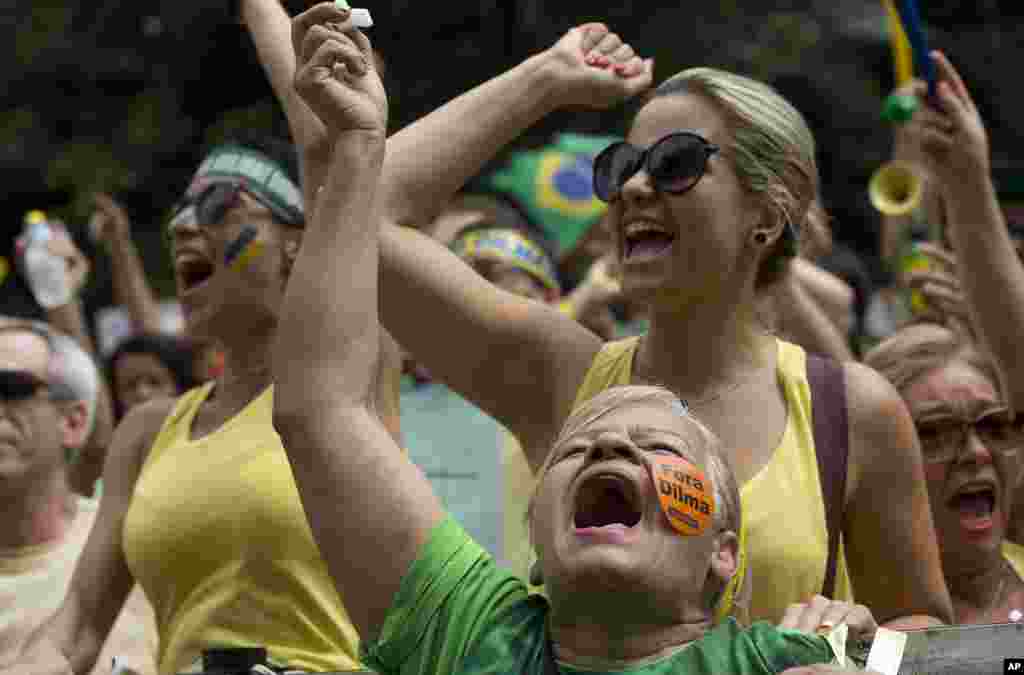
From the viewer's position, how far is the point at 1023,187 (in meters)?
11.1

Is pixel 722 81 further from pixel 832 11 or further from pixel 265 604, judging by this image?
pixel 832 11

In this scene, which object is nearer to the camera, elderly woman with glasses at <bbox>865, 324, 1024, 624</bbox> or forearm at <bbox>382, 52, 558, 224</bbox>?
forearm at <bbox>382, 52, 558, 224</bbox>

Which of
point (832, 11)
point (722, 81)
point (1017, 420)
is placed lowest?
point (1017, 420)

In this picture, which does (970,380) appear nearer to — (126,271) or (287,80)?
(287,80)

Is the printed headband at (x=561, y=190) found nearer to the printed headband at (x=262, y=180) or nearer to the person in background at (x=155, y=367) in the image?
the person in background at (x=155, y=367)

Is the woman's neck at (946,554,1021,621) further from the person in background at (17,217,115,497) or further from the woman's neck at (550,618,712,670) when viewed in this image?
the person in background at (17,217,115,497)

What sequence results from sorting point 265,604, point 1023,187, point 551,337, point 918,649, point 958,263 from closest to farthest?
point 918,649 → point 551,337 → point 265,604 → point 958,263 → point 1023,187

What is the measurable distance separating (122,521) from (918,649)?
227 cm

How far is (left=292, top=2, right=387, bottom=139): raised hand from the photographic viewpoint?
127 inches

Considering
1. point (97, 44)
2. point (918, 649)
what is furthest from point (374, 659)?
point (97, 44)

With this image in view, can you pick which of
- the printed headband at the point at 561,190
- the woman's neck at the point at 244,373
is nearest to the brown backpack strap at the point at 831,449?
the woman's neck at the point at 244,373

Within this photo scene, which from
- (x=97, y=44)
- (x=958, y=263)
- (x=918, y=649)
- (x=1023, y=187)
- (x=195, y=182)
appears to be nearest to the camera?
(x=918, y=649)

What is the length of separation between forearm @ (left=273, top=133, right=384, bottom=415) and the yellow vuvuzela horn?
4941mm

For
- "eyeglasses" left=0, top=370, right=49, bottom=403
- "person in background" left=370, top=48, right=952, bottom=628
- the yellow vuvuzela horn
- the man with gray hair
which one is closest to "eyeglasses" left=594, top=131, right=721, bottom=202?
"person in background" left=370, top=48, right=952, bottom=628
